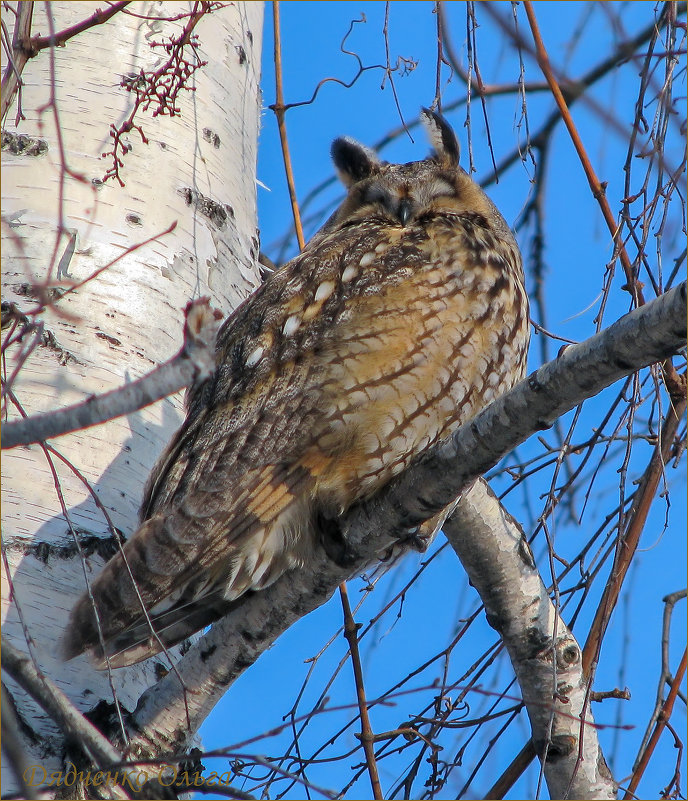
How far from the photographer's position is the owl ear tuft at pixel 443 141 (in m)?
2.64

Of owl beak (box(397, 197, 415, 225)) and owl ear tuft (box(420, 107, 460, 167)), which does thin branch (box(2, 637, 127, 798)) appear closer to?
owl beak (box(397, 197, 415, 225))

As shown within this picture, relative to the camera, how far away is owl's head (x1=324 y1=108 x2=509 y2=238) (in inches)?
94.6

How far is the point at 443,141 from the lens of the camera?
265cm

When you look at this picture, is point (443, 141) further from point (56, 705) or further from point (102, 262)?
point (56, 705)

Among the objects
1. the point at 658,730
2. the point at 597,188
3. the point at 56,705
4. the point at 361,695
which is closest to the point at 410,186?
the point at 597,188

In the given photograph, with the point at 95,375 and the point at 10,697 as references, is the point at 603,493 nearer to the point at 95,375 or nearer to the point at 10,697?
the point at 95,375

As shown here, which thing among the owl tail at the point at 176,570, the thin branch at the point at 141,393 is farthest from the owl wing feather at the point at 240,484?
the thin branch at the point at 141,393

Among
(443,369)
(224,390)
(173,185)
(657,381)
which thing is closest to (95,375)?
(224,390)

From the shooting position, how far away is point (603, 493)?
2.04m

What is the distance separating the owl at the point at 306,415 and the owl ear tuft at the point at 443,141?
673 millimetres

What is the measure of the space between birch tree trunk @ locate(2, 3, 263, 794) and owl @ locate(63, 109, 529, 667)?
0.09 metres

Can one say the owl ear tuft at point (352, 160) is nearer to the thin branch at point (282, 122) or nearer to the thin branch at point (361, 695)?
the thin branch at point (282, 122)

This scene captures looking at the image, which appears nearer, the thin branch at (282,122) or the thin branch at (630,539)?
the thin branch at (630,539)

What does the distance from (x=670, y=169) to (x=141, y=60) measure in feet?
4.40
